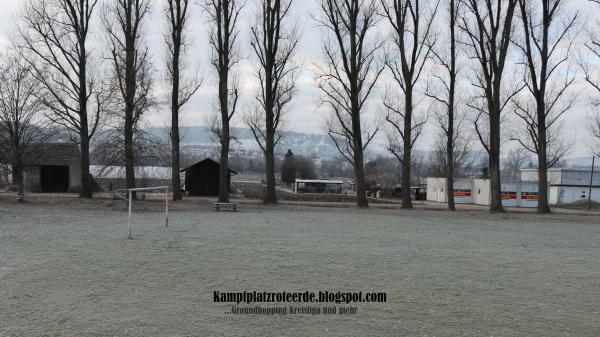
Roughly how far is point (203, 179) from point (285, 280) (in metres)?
39.6

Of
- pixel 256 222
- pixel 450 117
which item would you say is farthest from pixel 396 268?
pixel 450 117

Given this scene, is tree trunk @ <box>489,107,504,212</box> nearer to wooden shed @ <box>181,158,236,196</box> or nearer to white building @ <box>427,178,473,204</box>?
wooden shed @ <box>181,158,236,196</box>

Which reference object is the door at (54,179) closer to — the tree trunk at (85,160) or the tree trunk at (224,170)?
the tree trunk at (85,160)

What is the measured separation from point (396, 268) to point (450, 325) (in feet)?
11.5

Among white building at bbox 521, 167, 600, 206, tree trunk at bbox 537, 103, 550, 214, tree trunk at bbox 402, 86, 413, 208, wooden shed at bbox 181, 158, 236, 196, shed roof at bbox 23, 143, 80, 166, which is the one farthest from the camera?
white building at bbox 521, 167, 600, 206

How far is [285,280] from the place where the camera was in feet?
26.8

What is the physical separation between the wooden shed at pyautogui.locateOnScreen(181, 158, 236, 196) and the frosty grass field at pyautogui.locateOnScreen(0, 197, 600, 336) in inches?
1234

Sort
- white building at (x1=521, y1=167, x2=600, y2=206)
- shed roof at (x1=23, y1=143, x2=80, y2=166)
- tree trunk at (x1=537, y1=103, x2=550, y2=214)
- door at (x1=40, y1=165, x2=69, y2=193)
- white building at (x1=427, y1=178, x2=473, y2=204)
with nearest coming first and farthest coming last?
1. tree trunk at (x1=537, y1=103, x2=550, y2=214)
2. shed roof at (x1=23, y1=143, x2=80, y2=166)
3. door at (x1=40, y1=165, x2=69, y2=193)
4. white building at (x1=521, y1=167, x2=600, y2=206)
5. white building at (x1=427, y1=178, x2=473, y2=204)

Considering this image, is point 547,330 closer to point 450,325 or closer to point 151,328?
point 450,325

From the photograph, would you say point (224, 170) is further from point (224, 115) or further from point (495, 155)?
point (495, 155)

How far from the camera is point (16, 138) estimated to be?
29.7m

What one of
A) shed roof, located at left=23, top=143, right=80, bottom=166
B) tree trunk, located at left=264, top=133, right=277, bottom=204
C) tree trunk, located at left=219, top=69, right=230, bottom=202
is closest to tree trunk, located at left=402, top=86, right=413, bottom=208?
tree trunk, located at left=264, top=133, right=277, bottom=204

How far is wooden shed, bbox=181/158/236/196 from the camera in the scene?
46.8 metres

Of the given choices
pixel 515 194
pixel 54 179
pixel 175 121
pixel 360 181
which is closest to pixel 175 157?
pixel 175 121
